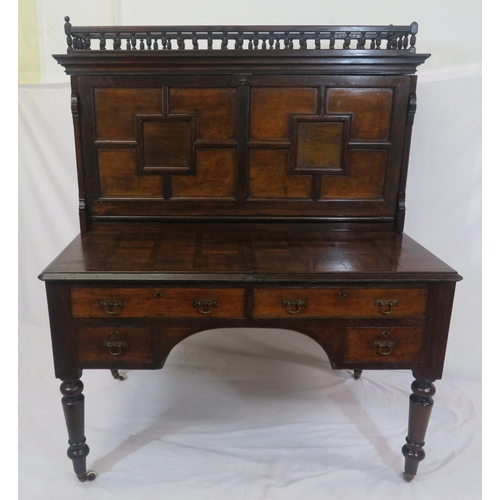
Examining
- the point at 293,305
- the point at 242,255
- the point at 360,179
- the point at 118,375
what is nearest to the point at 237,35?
the point at 360,179

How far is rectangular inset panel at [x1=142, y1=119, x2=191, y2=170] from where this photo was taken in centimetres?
231

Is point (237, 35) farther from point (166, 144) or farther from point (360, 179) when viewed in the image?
point (360, 179)

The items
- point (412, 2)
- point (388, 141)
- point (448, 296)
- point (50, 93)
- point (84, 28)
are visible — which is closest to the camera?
point (448, 296)

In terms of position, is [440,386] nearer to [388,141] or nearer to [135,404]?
[388,141]

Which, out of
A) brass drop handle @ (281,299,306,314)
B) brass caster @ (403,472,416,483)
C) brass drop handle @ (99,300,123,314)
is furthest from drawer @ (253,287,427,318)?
brass caster @ (403,472,416,483)

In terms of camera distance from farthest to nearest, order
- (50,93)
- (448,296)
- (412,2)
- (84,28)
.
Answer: (50,93)
(412,2)
(84,28)
(448,296)

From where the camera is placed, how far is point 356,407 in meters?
2.66

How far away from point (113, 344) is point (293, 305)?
2.43 feet

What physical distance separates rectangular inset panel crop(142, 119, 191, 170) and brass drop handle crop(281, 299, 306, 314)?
87cm

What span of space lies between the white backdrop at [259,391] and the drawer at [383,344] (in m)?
0.61

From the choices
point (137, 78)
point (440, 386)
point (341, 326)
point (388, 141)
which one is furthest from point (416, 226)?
point (137, 78)

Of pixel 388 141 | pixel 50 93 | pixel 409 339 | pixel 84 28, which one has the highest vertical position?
pixel 84 28

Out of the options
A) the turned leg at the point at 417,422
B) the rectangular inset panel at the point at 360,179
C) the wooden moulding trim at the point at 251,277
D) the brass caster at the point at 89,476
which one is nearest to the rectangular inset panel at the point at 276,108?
the rectangular inset panel at the point at 360,179

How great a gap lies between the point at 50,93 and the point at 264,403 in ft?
7.15
